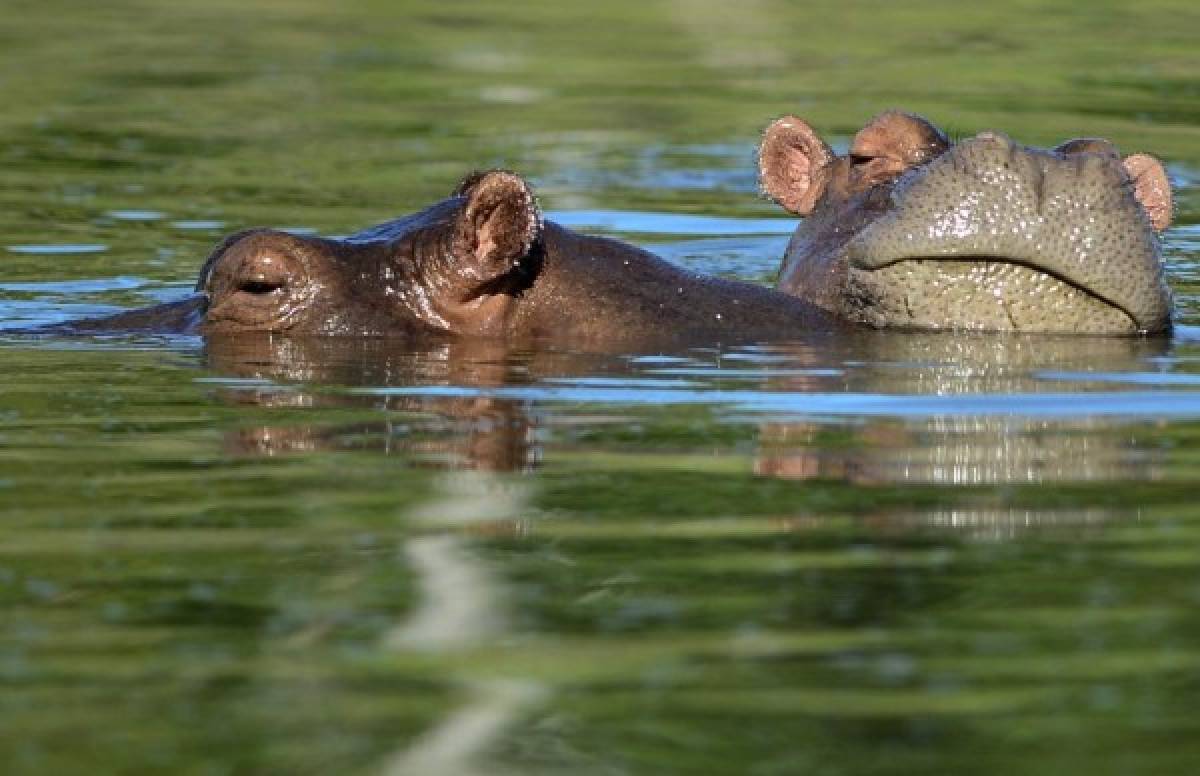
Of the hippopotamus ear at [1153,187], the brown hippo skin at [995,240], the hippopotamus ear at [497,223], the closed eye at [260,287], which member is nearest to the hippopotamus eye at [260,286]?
the closed eye at [260,287]

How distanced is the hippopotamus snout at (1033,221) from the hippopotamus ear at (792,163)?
5.34 feet

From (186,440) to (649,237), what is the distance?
19.8 ft

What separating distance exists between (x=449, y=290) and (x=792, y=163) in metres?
2.21

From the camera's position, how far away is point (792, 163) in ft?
30.9

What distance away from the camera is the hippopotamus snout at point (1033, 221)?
731 centimetres

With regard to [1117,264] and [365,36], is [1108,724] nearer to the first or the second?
[1117,264]

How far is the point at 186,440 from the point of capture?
251 inches

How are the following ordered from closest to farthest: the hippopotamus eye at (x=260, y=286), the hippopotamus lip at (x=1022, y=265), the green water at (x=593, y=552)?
the green water at (x=593, y=552) < the hippopotamus lip at (x=1022, y=265) < the hippopotamus eye at (x=260, y=286)

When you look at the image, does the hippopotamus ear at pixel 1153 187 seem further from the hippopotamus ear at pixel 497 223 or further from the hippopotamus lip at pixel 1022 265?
the hippopotamus ear at pixel 497 223

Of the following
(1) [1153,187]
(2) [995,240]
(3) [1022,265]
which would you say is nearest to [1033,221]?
(2) [995,240]

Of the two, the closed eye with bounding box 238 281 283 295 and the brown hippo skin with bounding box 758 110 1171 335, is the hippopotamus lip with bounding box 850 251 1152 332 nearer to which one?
the brown hippo skin with bounding box 758 110 1171 335

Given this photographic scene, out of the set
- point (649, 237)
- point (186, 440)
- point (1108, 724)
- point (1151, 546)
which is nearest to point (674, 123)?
point (649, 237)

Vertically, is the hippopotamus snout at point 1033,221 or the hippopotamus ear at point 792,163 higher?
the hippopotamus ear at point 792,163

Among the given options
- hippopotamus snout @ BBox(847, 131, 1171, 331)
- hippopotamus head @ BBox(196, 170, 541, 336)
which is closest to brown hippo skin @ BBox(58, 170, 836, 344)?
hippopotamus head @ BBox(196, 170, 541, 336)
